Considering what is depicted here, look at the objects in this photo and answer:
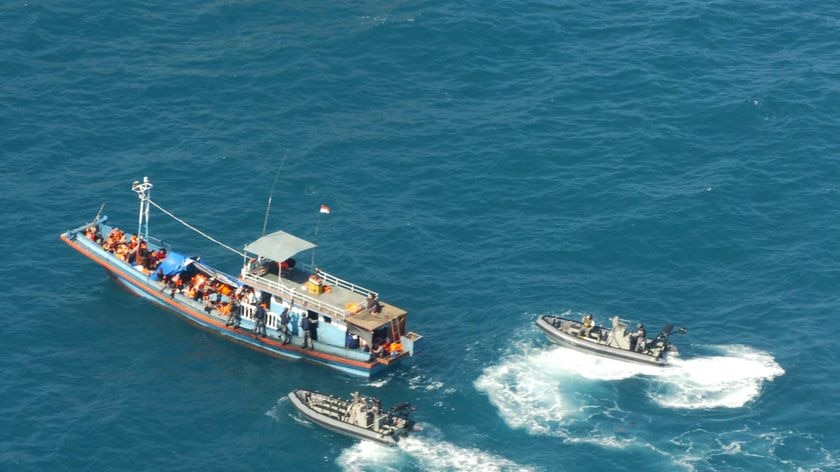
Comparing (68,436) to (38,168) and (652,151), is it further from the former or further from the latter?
(652,151)

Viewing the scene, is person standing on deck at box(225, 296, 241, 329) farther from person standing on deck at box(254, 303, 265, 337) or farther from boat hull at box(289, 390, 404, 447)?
boat hull at box(289, 390, 404, 447)

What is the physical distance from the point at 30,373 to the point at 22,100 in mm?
40202

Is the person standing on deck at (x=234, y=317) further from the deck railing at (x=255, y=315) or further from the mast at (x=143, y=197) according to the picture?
the mast at (x=143, y=197)

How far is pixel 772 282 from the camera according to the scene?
114 metres

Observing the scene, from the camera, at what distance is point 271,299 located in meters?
110

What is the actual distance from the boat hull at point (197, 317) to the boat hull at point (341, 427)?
653 cm

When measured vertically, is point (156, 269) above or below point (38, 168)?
Result: below

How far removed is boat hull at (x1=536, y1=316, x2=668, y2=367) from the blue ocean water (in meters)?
1.17

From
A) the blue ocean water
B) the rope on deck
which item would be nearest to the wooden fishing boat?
the rope on deck

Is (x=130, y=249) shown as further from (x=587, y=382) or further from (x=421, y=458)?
(x=587, y=382)

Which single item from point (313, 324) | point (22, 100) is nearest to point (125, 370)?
point (313, 324)

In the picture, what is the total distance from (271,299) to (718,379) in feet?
112

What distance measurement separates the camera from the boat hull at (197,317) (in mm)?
107062

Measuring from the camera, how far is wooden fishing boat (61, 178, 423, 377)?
350 ft
